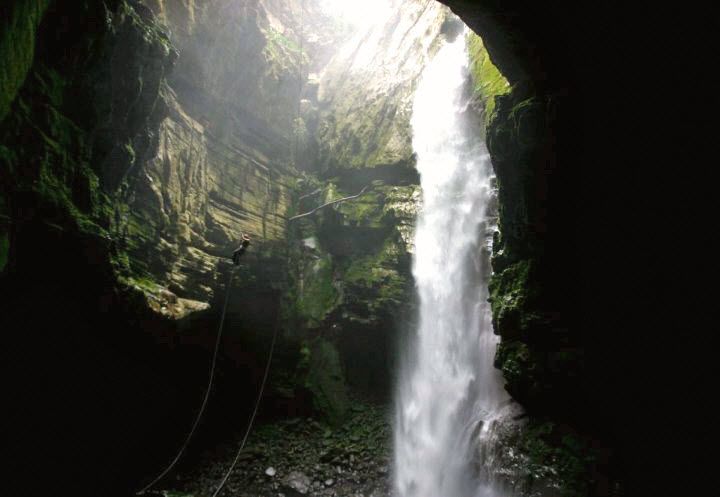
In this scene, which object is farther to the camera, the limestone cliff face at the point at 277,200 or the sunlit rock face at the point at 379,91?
the sunlit rock face at the point at 379,91

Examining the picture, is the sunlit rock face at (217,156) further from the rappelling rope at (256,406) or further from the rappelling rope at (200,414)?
the rappelling rope at (256,406)

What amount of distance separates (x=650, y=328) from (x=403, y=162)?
887 cm

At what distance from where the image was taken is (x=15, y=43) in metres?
3.98

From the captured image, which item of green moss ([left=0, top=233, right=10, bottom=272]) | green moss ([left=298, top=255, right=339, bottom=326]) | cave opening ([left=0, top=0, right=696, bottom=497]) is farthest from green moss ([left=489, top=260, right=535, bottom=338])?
green moss ([left=0, top=233, right=10, bottom=272])

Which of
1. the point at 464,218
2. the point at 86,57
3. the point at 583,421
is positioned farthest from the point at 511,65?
the point at 86,57

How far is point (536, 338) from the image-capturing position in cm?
687

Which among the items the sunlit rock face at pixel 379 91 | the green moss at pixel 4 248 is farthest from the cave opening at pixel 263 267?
the sunlit rock face at pixel 379 91

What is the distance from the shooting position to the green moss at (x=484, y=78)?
10.2m

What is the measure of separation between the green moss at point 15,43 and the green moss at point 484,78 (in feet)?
29.2

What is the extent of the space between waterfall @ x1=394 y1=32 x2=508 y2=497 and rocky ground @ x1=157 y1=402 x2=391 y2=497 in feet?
1.97

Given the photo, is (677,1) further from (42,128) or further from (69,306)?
(69,306)

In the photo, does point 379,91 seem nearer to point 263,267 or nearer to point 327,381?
point 263,267

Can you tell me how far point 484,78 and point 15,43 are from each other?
1073 centimetres

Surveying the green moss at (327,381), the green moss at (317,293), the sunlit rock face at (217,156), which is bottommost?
the green moss at (327,381)
